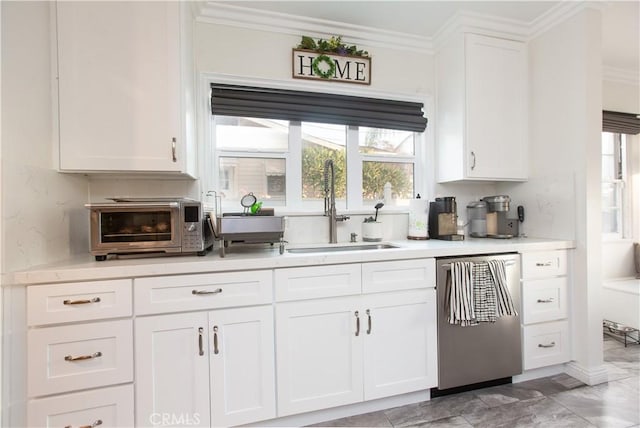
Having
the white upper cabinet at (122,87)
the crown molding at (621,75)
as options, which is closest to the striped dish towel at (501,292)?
the white upper cabinet at (122,87)

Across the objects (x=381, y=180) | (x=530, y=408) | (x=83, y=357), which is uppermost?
(x=381, y=180)

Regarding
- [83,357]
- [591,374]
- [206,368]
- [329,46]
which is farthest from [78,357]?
[591,374]

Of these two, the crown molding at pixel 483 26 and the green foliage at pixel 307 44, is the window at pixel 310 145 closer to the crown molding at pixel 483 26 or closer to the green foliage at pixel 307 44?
the green foliage at pixel 307 44

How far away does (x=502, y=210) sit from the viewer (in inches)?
92.0

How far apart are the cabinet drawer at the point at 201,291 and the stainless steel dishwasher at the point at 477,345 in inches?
42.0

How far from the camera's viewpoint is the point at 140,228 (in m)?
1.61

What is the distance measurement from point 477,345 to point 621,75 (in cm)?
335

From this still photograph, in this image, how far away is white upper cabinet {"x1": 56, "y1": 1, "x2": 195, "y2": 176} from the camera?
4.99 ft

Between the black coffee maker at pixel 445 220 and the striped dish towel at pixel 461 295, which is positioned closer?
the striped dish towel at pixel 461 295

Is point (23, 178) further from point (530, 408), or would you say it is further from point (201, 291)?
point (530, 408)

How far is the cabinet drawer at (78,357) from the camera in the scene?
4.14 ft

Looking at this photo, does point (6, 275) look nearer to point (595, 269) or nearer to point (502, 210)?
point (502, 210)

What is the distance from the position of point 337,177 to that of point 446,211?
881mm

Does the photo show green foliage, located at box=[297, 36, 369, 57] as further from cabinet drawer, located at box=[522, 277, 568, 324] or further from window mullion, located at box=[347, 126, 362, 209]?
cabinet drawer, located at box=[522, 277, 568, 324]
